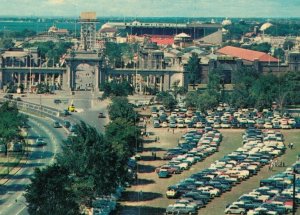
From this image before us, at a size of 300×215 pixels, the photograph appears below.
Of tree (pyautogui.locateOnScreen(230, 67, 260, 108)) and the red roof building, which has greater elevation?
tree (pyautogui.locateOnScreen(230, 67, 260, 108))

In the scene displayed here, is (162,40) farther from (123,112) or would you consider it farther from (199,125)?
(123,112)

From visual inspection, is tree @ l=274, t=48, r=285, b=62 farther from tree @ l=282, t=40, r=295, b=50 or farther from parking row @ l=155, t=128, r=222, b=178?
parking row @ l=155, t=128, r=222, b=178

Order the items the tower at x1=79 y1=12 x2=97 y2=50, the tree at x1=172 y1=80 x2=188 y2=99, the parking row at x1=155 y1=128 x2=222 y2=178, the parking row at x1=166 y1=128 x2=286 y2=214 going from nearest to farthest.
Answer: the parking row at x1=166 y1=128 x2=286 y2=214, the parking row at x1=155 y1=128 x2=222 y2=178, the tree at x1=172 y1=80 x2=188 y2=99, the tower at x1=79 y1=12 x2=97 y2=50

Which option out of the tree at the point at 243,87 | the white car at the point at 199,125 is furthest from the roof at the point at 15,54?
the white car at the point at 199,125

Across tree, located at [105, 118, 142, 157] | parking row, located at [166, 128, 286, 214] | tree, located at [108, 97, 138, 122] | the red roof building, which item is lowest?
the red roof building

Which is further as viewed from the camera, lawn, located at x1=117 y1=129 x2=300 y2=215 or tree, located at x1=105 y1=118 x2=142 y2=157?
tree, located at x1=105 y1=118 x2=142 y2=157

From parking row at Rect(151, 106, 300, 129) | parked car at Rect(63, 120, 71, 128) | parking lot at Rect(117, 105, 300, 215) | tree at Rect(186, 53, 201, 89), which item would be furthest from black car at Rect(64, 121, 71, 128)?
tree at Rect(186, 53, 201, 89)

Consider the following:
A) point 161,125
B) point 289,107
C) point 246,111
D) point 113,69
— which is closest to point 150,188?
point 161,125

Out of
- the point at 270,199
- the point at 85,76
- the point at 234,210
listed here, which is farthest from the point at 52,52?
the point at 234,210
